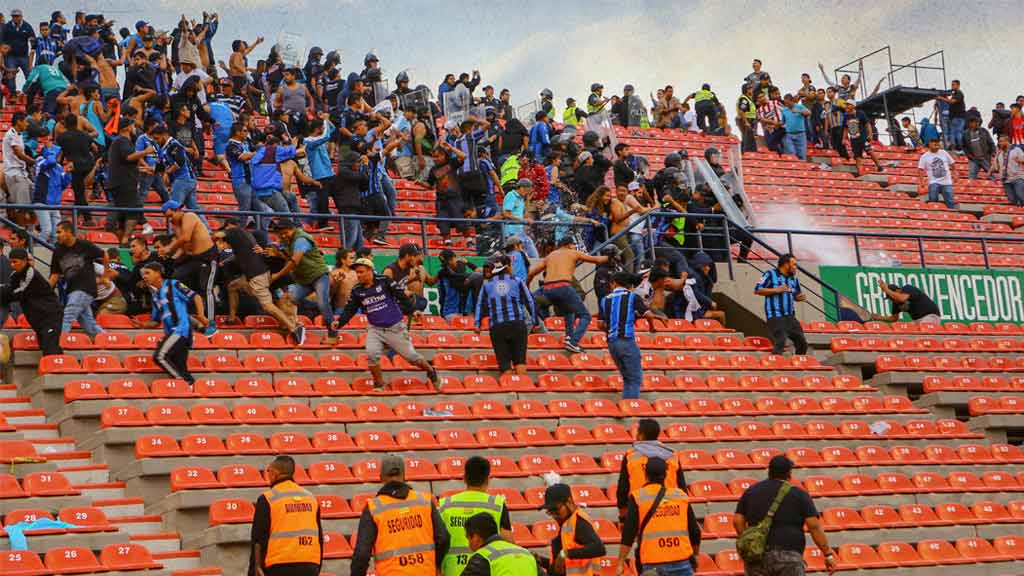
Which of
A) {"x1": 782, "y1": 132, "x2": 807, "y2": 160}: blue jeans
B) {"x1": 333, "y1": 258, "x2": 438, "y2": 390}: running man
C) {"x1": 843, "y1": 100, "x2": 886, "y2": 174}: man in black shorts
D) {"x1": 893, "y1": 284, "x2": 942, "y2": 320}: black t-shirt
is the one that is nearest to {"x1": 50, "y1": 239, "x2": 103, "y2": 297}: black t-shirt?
{"x1": 333, "y1": 258, "x2": 438, "y2": 390}: running man

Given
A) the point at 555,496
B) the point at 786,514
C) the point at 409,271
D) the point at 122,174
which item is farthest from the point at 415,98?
the point at 555,496

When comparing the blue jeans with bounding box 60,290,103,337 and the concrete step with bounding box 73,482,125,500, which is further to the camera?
the blue jeans with bounding box 60,290,103,337

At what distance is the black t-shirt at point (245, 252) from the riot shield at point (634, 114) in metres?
15.0

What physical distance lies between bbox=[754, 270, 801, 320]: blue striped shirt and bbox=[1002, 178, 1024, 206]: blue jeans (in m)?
12.1

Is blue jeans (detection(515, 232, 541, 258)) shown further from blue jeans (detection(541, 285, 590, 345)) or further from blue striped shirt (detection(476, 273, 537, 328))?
blue striped shirt (detection(476, 273, 537, 328))

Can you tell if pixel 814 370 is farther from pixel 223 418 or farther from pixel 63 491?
pixel 63 491

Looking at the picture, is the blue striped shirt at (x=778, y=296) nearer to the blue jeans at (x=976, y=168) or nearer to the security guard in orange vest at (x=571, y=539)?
the security guard in orange vest at (x=571, y=539)

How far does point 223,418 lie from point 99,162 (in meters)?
6.74

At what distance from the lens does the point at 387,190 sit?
1945 centimetres

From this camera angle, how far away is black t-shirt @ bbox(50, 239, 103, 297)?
13.8 metres

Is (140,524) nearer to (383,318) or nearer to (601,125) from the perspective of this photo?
(383,318)

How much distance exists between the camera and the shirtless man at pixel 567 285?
623 inches

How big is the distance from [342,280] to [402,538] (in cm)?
700

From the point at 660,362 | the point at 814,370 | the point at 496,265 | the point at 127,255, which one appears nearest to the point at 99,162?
the point at 127,255
